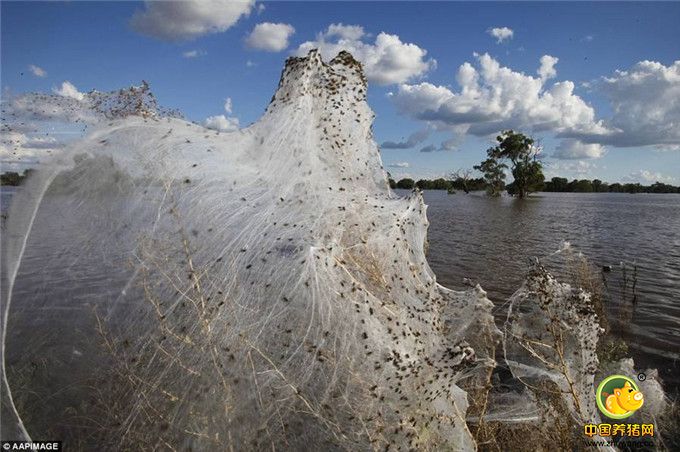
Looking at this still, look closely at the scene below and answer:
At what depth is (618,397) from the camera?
17.1 feet

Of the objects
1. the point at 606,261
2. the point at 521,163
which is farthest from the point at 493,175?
the point at 606,261

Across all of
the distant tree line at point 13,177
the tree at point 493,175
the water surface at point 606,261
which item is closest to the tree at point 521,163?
the tree at point 493,175

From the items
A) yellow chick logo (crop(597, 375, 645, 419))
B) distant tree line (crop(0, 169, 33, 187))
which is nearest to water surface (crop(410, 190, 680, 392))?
yellow chick logo (crop(597, 375, 645, 419))

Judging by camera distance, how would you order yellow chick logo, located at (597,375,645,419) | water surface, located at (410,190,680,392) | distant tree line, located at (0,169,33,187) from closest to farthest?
distant tree line, located at (0,169,33,187) < yellow chick logo, located at (597,375,645,419) < water surface, located at (410,190,680,392)

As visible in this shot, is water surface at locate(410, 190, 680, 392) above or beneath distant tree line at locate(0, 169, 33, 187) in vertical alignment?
beneath

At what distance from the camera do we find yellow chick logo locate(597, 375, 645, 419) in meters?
5.12

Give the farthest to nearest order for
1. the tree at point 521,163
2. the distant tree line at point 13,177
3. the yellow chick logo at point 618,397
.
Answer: the tree at point 521,163, the yellow chick logo at point 618,397, the distant tree line at point 13,177

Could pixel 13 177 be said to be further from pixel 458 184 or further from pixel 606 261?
pixel 458 184

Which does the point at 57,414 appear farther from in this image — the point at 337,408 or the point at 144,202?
the point at 337,408

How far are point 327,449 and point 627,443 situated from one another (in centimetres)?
370

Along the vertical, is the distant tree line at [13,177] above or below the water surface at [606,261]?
above

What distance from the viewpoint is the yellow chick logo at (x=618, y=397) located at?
5121mm

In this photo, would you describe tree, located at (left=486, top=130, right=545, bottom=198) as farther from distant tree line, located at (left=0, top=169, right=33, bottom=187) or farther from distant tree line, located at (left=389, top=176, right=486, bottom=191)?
distant tree line, located at (left=0, top=169, right=33, bottom=187)

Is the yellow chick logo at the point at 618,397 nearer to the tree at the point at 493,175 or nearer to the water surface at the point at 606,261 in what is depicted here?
the water surface at the point at 606,261
